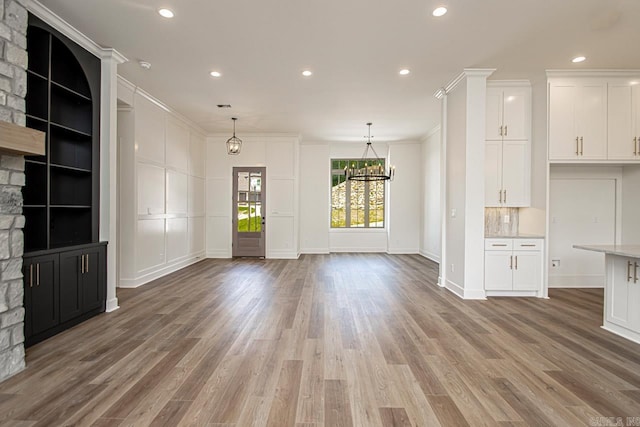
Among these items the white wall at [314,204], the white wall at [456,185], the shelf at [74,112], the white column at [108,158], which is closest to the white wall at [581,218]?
the white wall at [456,185]

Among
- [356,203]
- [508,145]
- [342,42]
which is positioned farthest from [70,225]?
[356,203]

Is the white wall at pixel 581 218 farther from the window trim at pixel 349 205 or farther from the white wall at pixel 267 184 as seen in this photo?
the white wall at pixel 267 184

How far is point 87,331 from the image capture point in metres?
3.31

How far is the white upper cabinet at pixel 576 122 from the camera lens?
4633mm

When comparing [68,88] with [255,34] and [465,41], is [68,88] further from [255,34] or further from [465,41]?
[465,41]

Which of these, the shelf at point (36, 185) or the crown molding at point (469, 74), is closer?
the shelf at point (36, 185)

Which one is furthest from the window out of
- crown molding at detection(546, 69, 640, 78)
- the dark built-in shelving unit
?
the dark built-in shelving unit

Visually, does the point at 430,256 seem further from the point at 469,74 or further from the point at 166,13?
the point at 166,13

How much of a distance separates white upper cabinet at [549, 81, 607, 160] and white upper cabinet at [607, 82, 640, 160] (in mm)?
114

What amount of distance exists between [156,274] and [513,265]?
6.13 metres

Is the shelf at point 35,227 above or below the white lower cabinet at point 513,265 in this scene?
above

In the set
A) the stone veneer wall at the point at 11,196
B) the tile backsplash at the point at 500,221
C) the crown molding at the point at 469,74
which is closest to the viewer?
the stone veneer wall at the point at 11,196

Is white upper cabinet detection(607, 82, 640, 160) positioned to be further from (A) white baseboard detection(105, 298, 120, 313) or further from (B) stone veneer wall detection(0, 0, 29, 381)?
(A) white baseboard detection(105, 298, 120, 313)

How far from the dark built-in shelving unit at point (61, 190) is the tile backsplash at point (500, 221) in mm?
5730
